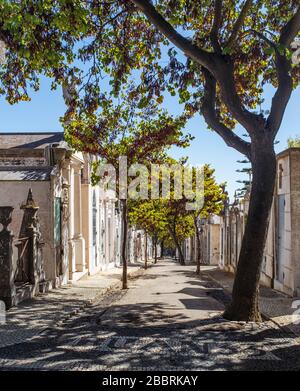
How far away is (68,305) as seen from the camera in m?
11.3

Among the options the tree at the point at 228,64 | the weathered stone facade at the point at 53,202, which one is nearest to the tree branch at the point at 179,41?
the tree at the point at 228,64

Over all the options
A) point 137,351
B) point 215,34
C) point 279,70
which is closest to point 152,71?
point 215,34

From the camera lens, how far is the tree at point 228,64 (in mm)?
9367

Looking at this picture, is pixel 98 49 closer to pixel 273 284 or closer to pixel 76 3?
pixel 76 3

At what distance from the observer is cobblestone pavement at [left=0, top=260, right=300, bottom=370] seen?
618 centimetres

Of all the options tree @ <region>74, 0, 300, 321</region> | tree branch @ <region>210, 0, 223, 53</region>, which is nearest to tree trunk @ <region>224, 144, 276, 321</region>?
tree @ <region>74, 0, 300, 321</region>

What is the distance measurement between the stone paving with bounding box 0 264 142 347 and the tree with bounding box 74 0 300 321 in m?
3.82

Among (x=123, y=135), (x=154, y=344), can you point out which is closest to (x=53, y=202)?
(x=123, y=135)

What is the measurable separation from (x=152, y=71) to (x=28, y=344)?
26.1 feet

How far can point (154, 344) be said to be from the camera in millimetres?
7293

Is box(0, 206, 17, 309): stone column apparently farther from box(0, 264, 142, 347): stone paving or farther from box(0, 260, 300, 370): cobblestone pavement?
box(0, 260, 300, 370): cobblestone pavement

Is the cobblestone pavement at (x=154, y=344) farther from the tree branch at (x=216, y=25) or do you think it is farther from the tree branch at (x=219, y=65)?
the tree branch at (x=216, y=25)

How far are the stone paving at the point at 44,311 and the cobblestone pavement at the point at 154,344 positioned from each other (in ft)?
0.81

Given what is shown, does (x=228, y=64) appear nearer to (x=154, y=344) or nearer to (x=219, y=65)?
(x=219, y=65)
